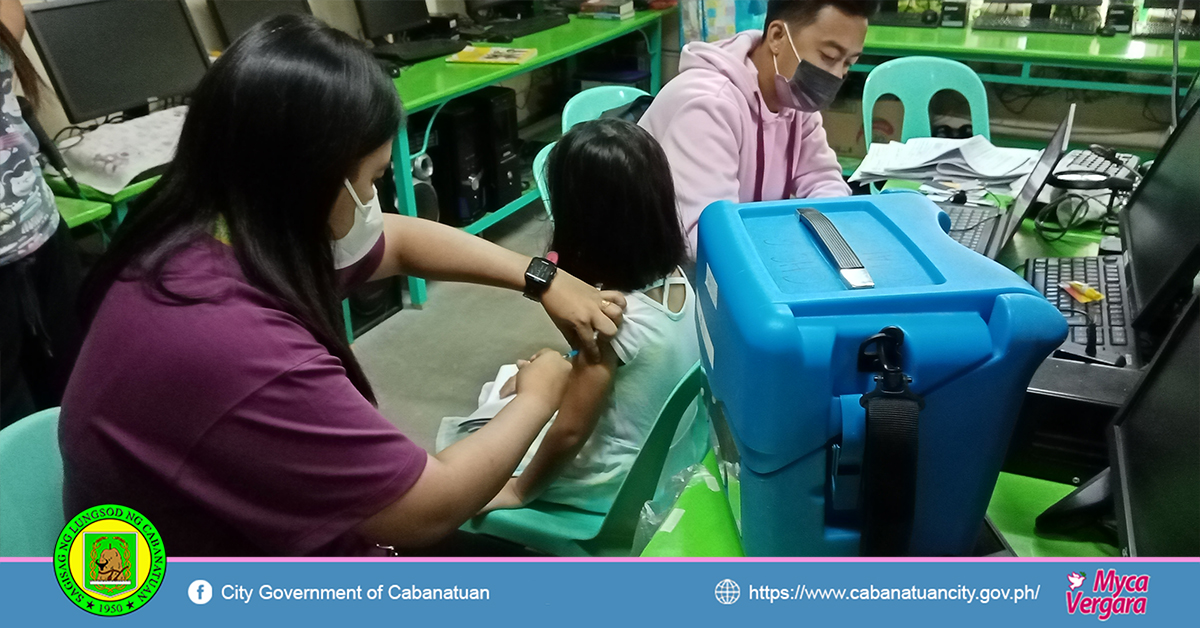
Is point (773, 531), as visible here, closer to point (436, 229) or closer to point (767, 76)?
point (436, 229)

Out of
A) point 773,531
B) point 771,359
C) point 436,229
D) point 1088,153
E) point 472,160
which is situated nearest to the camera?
point 771,359

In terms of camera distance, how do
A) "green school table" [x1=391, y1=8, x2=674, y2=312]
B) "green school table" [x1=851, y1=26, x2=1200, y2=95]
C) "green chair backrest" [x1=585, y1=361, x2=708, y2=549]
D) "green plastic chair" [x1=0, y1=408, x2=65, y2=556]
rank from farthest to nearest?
"green school table" [x1=851, y1=26, x2=1200, y2=95] < "green school table" [x1=391, y1=8, x2=674, y2=312] < "green chair backrest" [x1=585, y1=361, x2=708, y2=549] < "green plastic chair" [x1=0, y1=408, x2=65, y2=556]

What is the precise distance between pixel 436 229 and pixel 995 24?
9.60ft

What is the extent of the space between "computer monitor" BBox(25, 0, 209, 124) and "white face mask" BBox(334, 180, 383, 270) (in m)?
1.13

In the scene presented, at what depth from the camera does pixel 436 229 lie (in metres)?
1.21

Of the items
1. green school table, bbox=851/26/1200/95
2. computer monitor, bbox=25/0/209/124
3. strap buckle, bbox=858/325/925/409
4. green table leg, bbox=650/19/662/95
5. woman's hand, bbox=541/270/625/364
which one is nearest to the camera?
strap buckle, bbox=858/325/925/409

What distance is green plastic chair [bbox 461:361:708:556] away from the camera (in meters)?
0.94

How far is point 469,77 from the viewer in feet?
8.62

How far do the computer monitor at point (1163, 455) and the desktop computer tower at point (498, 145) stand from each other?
98.9 inches
